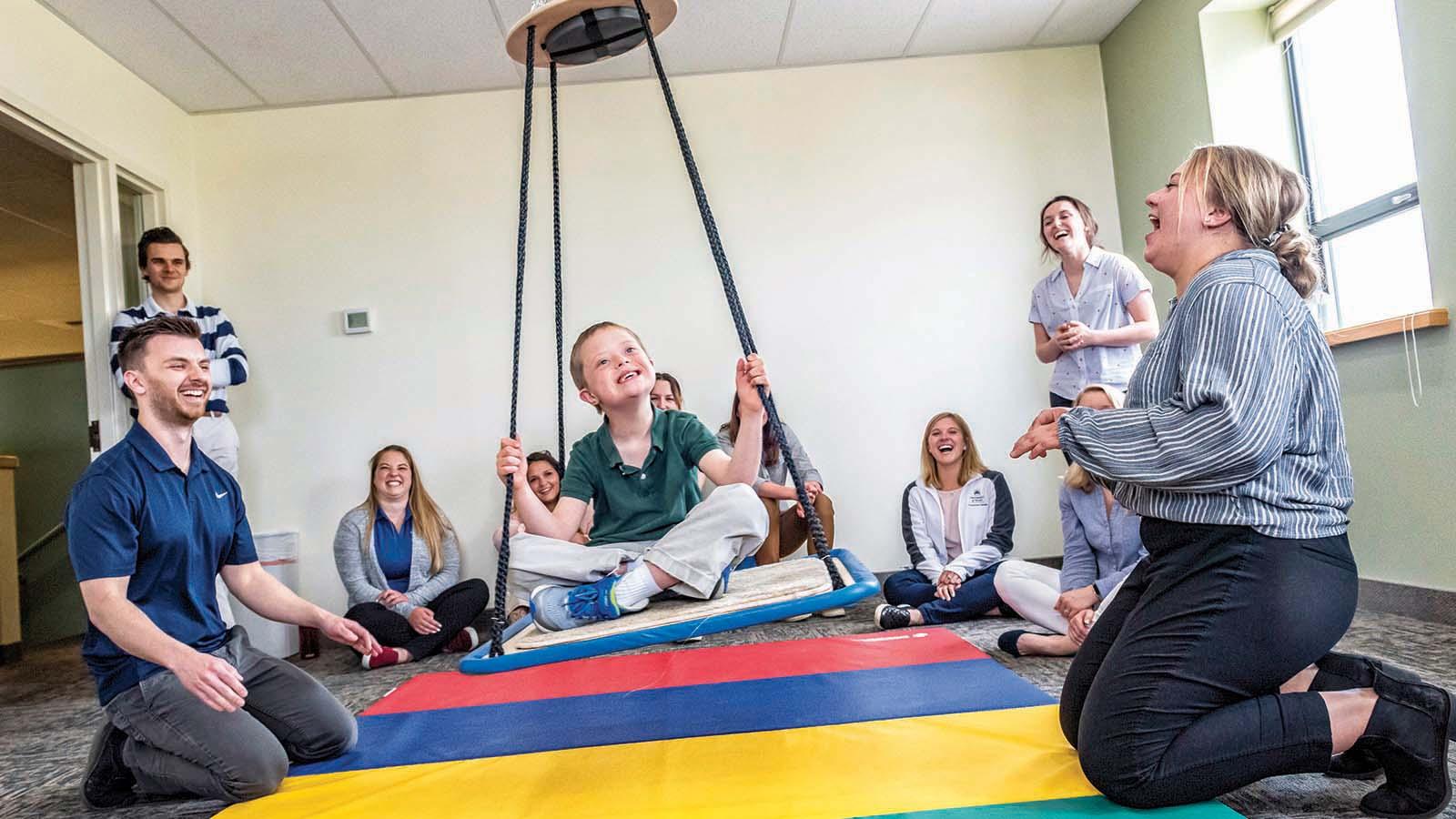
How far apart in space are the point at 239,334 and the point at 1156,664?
4614mm

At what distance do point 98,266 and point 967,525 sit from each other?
3.74 metres

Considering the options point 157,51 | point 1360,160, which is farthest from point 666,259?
point 1360,160

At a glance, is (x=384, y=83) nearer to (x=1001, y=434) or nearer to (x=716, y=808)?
(x=1001, y=434)

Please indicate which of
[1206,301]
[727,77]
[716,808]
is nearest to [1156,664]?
[1206,301]

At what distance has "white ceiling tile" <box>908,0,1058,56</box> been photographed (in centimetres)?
455

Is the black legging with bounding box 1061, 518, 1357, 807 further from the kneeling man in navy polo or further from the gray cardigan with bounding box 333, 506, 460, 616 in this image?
the gray cardigan with bounding box 333, 506, 460, 616

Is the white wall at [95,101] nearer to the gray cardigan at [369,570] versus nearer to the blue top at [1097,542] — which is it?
the gray cardigan at [369,570]

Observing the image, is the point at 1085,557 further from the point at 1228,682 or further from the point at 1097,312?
the point at 1228,682

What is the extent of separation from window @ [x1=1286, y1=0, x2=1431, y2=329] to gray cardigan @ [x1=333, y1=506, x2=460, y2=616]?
141 inches

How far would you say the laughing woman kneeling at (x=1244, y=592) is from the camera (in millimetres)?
1540

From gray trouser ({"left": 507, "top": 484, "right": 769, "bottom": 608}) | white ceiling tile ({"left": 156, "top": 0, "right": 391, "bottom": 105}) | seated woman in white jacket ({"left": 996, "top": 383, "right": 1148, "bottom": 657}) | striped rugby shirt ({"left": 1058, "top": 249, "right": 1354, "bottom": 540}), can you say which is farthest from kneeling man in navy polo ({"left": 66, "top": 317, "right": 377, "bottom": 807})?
white ceiling tile ({"left": 156, "top": 0, "right": 391, "bottom": 105})

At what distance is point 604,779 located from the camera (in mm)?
1871

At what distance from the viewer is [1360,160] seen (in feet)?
11.9

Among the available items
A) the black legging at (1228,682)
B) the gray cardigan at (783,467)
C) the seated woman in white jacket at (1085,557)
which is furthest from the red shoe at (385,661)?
the black legging at (1228,682)
